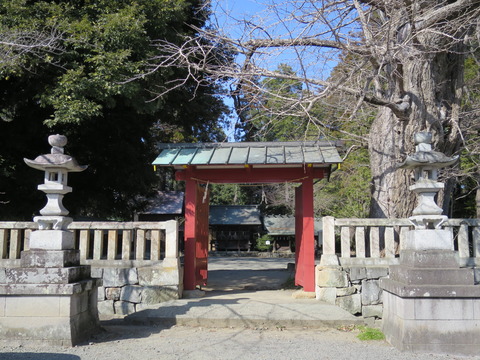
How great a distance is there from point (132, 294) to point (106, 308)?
0.62 meters

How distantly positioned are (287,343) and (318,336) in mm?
678

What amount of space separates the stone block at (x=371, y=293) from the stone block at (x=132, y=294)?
4.21 metres

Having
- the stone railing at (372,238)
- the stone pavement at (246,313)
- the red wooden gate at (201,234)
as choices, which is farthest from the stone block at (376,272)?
the red wooden gate at (201,234)

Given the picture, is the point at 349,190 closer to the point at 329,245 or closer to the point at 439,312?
the point at 329,245

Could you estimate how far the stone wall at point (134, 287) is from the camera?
24.2 feet

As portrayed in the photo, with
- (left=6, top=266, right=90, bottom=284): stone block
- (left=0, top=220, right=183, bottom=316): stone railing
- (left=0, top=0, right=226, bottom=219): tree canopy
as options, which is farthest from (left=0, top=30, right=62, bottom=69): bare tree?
(left=6, top=266, right=90, bottom=284): stone block

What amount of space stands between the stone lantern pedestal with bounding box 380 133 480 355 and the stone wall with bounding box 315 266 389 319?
1.59 meters

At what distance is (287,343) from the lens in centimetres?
562

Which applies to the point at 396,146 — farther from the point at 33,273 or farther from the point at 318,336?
the point at 33,273

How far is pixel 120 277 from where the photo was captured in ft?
24.6

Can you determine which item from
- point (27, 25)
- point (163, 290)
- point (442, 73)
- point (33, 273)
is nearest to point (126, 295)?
point (163, 290)

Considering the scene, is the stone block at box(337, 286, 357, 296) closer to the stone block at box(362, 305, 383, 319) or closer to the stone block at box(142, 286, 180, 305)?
the stone block at box(362, 305, 383, 319)

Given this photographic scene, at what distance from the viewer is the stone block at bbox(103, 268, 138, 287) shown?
7.48 meters

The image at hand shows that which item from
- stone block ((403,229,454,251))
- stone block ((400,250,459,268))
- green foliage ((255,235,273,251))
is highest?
stone block ((403,229,454,251))
